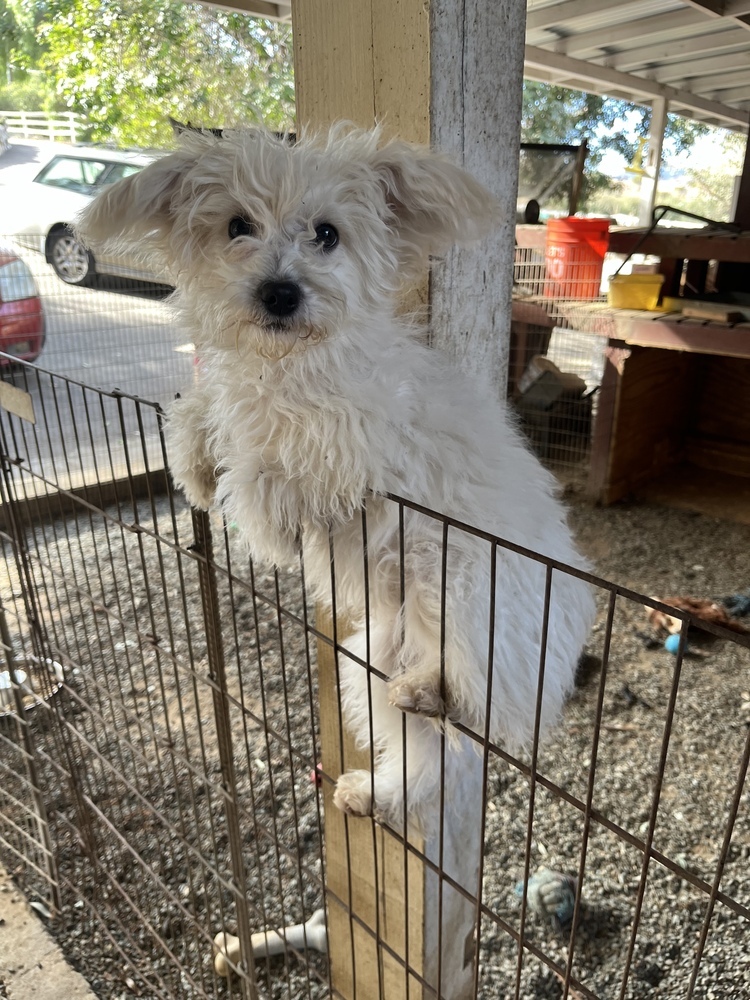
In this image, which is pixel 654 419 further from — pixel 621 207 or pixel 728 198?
pixel 728 198

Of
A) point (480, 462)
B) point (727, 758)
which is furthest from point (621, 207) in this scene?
point (480, 462)

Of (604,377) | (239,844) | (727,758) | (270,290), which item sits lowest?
(727,758)

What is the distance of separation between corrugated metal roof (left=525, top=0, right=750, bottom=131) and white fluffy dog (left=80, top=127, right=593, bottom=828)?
262 centimetres

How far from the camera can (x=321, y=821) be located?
4.80ft

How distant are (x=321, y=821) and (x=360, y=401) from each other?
0.89m

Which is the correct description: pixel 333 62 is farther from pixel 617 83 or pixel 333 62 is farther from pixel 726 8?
pixel 617 83

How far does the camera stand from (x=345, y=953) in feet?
4.90

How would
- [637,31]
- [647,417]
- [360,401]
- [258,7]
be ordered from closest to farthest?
[360,401]
[258,7]
[637,31]
[647,417]

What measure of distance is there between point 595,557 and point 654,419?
1.25 m

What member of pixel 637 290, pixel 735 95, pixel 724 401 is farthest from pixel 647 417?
pixel 735 95

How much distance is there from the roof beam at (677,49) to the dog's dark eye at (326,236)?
376 centimetres

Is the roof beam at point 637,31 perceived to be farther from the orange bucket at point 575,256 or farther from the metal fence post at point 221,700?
the metal fence post at point 221,700

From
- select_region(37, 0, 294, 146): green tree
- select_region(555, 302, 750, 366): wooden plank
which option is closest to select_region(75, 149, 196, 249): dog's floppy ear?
select_region(555, 302, 750, 366): wooden plank

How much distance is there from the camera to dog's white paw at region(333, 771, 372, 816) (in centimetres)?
120
